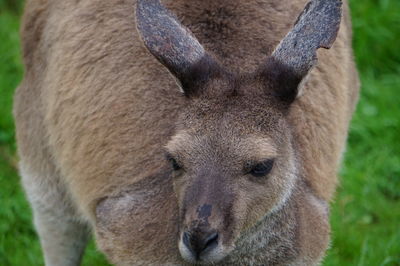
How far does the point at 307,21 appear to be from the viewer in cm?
495

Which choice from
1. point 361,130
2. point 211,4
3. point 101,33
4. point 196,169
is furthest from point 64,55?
point 361,130

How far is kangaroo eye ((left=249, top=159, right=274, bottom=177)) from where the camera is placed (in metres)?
4.93

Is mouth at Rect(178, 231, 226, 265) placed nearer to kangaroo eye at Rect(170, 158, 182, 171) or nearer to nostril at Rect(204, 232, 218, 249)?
nostril at Rect(204, 232, 218, 249)

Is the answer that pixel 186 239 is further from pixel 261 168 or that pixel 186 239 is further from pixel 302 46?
pixel 302 46

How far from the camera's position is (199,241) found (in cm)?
476

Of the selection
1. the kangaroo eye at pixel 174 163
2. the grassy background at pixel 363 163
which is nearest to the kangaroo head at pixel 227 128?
the kangaroo eye at pixel 174 163

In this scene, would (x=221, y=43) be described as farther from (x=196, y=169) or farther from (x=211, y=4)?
(x=196, y=169)

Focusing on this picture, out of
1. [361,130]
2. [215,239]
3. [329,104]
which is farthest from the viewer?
[361,130]

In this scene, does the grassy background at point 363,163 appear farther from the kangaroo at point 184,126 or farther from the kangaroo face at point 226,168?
the kangaroo face at point 226,168

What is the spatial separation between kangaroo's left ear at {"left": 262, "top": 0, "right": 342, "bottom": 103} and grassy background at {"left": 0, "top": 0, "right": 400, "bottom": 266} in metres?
2.40

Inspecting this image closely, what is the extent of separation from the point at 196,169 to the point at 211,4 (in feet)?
3.79

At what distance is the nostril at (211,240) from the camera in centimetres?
475

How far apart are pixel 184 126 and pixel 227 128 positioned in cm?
24

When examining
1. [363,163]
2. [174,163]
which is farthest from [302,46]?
[363,163]
